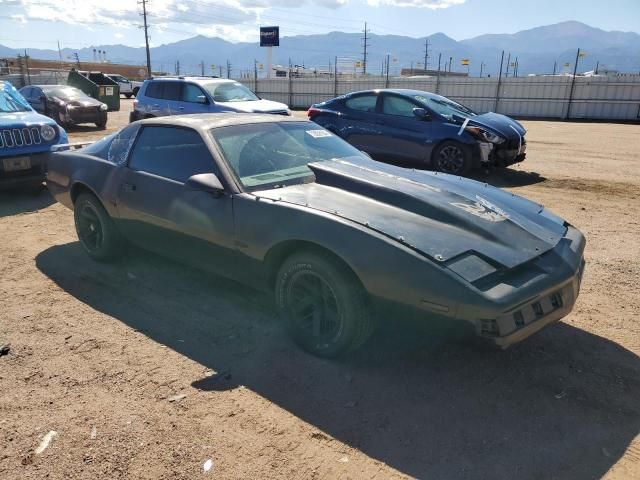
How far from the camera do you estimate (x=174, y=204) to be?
3.86 m

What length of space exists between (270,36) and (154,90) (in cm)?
4031

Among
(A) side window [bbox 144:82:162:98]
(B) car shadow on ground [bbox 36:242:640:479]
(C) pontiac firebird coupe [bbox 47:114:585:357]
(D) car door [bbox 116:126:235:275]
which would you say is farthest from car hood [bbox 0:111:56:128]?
(A) side window [bbox 144:82:162:98]

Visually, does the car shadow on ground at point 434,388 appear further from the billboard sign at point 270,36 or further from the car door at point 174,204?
the billboard sign at point 270,36

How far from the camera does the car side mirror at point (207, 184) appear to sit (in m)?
3.44

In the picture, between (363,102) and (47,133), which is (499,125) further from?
(47,133)

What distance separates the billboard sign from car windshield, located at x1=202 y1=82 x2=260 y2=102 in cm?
3943

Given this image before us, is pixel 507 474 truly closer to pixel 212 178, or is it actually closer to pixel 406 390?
pixel 406 390

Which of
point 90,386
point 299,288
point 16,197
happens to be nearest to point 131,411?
point 90,386

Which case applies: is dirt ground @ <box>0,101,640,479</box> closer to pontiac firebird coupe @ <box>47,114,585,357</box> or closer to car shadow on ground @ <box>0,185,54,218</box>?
pontiac firebird coupe @ <box>47,114,585,357</box>

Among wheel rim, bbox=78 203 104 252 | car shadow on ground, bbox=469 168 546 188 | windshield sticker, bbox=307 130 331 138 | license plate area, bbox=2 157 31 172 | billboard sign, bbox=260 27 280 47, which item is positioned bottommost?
car shadow on ground, bbox=469 168 546 188

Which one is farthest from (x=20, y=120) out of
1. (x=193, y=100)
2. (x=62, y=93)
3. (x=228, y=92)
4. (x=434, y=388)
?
(x=62, y=93)

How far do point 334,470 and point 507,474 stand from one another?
802mm

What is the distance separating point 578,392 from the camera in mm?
2910

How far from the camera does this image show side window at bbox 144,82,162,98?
39.5ft
